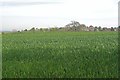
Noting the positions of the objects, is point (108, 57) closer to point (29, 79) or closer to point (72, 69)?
point (72, 69)

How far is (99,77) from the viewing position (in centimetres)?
1148

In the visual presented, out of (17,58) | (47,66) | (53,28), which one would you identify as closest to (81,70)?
(47,66)

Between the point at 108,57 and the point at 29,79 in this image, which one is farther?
the point at 108,57

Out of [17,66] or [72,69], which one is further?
[17,66]

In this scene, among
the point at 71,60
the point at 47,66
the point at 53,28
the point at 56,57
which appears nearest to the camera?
the point at 47,66

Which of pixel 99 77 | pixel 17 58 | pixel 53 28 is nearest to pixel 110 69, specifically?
pixel 99 77

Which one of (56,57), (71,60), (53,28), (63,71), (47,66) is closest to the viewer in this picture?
(63,71)

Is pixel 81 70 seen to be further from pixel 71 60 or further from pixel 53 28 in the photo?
pixel 53 28

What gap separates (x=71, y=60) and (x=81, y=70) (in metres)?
2.21

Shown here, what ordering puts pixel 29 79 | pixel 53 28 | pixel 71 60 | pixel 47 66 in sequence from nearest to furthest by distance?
pixel 29 79
pixel 47 66
pixel 71 60
pixel 53 28

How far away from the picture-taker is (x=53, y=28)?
98.9 m

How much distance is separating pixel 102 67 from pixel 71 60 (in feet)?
6.70

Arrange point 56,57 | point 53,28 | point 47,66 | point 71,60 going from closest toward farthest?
point 47,66, point 71,60, point 56,57, point 53,28

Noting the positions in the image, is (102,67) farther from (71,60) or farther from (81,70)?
(71,60)
